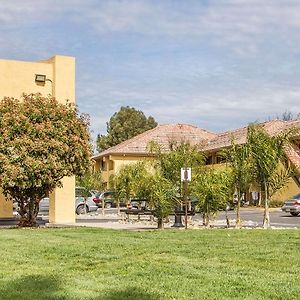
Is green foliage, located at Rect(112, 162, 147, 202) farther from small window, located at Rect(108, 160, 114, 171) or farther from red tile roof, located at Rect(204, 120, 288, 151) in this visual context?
small window, located at Rect(108, 160, 114, 171)

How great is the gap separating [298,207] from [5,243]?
24.2 m

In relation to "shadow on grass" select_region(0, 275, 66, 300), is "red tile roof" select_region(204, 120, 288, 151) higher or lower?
higher

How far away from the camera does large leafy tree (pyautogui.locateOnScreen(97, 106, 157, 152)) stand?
79375 millimetres

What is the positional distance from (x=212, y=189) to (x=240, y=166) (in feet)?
4.08

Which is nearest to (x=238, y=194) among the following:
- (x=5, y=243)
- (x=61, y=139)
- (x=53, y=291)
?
(x=61, y=139)

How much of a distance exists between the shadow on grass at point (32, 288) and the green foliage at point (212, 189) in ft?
42.0

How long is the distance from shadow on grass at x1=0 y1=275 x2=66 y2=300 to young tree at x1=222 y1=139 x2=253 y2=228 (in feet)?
43.3

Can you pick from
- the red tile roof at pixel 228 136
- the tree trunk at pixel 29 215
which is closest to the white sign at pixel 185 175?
the tree trunk at pixel 29 215

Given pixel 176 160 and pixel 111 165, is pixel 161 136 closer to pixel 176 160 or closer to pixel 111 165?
pixel 111 165

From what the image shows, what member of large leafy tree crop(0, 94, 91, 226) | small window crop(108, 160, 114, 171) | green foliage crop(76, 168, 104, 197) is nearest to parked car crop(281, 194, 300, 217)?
green foliage crop(76, 168, 104, 197)

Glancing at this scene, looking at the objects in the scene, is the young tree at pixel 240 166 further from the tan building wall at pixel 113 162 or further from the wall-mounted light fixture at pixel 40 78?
the tan building wall at pixel 113 162

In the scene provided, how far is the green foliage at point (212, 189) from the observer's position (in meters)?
22.6

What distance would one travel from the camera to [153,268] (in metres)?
10.9

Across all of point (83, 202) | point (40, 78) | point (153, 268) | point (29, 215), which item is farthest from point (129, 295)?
point (83, 202)
